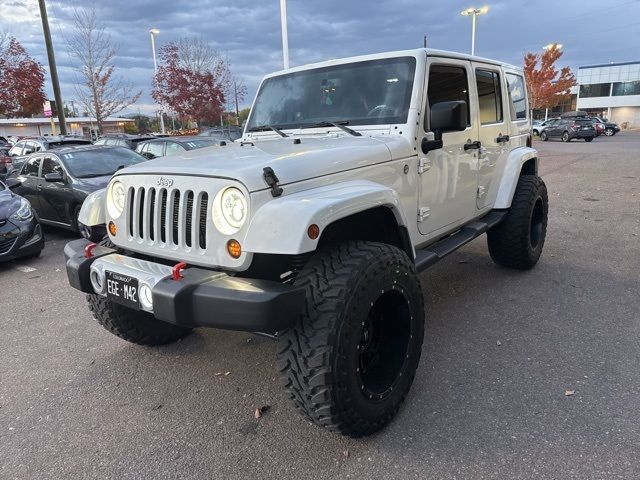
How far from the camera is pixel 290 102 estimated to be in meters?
3.87

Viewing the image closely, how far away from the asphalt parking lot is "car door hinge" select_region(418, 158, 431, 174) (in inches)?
51.1

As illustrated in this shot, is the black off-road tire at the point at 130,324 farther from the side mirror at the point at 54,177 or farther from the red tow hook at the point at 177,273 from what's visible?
the side mirror at the point at 54,177

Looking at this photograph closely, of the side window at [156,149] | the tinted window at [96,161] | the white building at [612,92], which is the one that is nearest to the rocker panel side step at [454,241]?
the tinted window at [96,161]

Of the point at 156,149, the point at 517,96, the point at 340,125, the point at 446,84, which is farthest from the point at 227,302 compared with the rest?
the point at 156,149

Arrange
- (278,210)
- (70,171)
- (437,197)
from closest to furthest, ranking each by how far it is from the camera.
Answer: (278,210) → (437,197) → (70,171)

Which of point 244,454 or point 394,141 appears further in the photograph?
point 394,141

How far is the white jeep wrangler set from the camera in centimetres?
221

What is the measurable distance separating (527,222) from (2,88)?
2167 cm

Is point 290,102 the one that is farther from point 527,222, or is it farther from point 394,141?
point 527,222

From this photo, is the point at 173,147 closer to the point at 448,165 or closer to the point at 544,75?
the point at 448,165

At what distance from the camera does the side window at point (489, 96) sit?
14.1ft

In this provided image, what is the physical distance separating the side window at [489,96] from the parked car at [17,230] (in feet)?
19.3

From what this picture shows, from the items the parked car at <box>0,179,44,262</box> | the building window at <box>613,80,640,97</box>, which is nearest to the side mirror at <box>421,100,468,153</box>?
the parked car at <box>0,179,44,262</box>

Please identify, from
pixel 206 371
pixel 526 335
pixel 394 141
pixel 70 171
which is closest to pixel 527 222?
pixel 526 335
